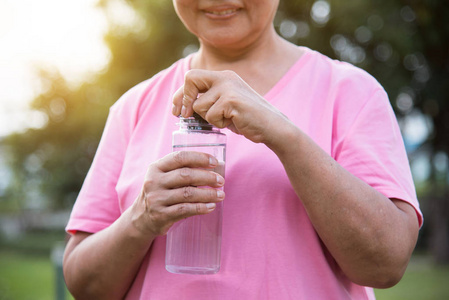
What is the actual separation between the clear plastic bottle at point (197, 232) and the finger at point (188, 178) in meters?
0.09

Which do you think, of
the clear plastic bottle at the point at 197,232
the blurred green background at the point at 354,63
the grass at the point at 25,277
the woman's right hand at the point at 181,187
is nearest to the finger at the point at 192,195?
the woman's right hand at the point at 181,187

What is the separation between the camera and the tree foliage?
12312 millimetres

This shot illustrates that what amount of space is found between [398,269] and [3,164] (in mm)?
28183

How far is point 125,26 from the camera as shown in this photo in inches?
595

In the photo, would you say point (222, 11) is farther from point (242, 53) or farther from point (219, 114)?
point (219, 114)

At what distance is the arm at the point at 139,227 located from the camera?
4.65ft

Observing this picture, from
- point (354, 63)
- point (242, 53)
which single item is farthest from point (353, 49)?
point (242, 53)

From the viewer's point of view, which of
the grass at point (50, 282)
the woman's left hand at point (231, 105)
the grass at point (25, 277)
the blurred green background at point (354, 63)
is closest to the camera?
the woman's left hand at point (231, 105)

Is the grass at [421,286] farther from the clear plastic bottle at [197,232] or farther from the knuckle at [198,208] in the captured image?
the knuckle at [198,208]

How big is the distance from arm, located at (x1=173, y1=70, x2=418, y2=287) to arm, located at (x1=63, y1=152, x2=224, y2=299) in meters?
0.16

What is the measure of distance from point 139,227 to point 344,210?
0.61 meters

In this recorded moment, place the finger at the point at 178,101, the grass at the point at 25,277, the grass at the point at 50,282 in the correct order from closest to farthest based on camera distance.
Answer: the finger at the point at 178,101
the grass at the point at 50,282
the grass at the point at 25,277

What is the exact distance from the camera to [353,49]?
13.6 metres

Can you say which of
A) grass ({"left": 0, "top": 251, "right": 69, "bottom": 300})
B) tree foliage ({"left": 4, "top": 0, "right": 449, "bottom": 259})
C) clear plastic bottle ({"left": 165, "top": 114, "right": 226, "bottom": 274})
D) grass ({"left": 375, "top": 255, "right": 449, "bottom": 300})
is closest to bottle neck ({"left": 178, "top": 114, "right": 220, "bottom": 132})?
clear plastic bottle ({"left": 165, "top": 114, "right": 226, "bottom": 274})
